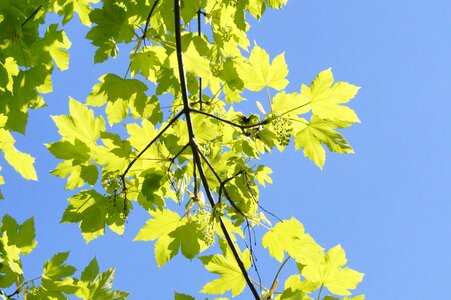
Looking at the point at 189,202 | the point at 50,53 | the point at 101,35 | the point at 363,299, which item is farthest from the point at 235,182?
the point at 50,53

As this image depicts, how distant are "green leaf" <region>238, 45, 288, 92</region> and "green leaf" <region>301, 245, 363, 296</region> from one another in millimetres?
932

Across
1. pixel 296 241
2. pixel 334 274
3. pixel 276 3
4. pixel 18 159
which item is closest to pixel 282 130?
pixel 296 241

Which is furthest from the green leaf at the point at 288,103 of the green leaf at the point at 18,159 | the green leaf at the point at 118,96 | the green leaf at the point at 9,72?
the green leaf at the point at 9,72

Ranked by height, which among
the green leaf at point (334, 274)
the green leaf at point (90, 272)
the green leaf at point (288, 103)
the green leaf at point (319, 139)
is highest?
the green leaf at point (288, 103)

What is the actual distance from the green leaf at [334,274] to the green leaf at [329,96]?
2.26 ft

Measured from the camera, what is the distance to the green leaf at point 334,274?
2.47 m

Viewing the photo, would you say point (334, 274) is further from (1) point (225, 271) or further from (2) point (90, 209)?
(2) point (90, 209)

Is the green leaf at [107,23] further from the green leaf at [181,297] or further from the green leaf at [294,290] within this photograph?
the green leaf at [294,290]

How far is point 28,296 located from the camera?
111 inches

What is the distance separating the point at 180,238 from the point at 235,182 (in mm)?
441

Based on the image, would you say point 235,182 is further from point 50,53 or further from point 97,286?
point 50,53

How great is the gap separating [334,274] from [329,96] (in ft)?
2.95

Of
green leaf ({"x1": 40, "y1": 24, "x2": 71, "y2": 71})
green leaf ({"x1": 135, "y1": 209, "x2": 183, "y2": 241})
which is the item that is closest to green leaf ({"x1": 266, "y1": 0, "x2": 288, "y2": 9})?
green leaf ({"x1": 40, "y1": 24, "x2": 71, "y2": 71})

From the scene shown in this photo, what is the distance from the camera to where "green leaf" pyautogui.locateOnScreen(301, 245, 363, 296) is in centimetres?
247
